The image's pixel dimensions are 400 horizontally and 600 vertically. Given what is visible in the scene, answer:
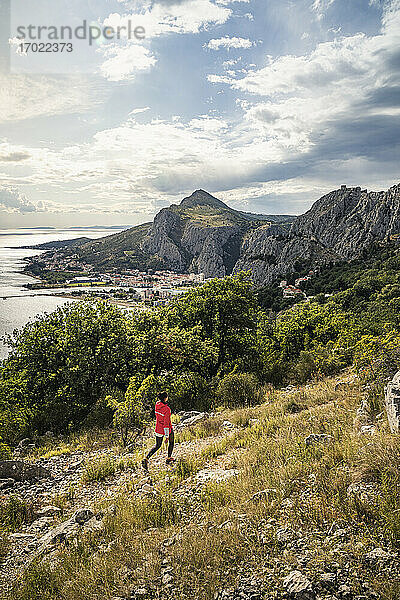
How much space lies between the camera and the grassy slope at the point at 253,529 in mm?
3729

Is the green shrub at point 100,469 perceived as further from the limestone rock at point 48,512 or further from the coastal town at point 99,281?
the coastal town at point 99,281

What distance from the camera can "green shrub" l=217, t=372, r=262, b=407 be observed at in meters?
12.6

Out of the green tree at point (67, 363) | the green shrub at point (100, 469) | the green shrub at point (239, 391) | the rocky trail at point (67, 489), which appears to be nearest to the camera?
the rocky trail at point (67, 489)

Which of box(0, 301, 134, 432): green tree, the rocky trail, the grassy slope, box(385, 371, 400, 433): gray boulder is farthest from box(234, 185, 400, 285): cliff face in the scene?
the grassy slope

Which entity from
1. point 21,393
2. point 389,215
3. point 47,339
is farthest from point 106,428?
point 389,215

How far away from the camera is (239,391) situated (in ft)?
42.4

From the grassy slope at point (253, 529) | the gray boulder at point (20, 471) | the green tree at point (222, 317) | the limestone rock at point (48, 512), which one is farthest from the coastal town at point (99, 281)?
the grassy slope at point (253, 529)

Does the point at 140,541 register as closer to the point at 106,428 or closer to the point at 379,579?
the point at 379,579

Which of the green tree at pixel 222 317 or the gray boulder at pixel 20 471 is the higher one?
the green tree at pixel 222 317

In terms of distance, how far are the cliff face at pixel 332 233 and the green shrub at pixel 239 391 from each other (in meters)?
119

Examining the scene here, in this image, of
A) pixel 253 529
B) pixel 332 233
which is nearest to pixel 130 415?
pixel 253 529

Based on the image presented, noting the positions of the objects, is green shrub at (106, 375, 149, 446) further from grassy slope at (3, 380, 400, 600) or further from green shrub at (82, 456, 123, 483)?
grassy slope at (3, 380, 400, 600)

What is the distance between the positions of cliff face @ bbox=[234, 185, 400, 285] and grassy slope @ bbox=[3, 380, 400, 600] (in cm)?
12600

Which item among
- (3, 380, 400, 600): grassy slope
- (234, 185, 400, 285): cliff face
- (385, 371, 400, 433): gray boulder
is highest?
(234, 185, 400, 285): cliff face
